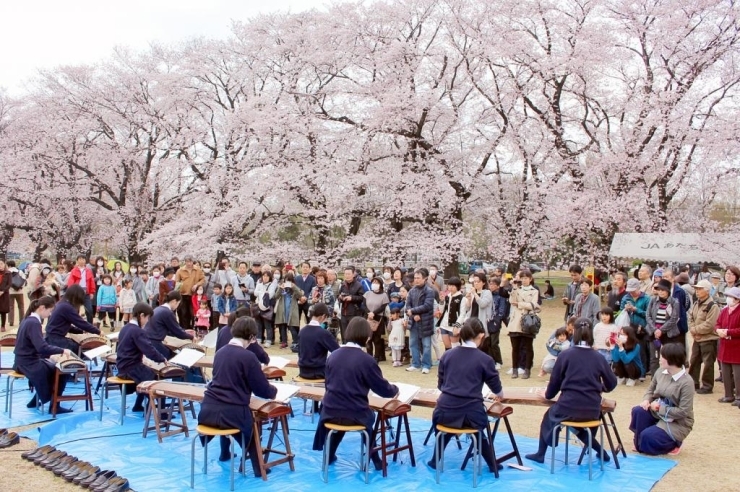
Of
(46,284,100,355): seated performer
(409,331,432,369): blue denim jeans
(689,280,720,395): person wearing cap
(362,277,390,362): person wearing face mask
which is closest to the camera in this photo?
(46,284,100,355): seated performer

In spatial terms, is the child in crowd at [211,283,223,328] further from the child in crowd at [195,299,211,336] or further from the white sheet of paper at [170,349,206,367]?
the white sheet of paper at [170,349,206,367]

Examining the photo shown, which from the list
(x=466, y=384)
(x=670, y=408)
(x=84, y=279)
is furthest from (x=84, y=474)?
(x=84, y=279)

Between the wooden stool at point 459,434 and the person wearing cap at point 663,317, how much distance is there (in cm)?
435

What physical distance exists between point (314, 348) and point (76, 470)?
7.85 feet

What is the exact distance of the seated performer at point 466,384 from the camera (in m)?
4.90

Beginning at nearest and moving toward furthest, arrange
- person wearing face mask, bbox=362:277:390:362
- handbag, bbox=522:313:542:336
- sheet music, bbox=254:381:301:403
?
sheet music, bbox=254:381:301:403 → handbag, bbox=522:313:542:336 → person wearing face mask, bbox=362:277:390:362

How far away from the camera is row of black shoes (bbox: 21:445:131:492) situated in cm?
472

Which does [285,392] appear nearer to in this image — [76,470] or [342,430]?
[342,430]

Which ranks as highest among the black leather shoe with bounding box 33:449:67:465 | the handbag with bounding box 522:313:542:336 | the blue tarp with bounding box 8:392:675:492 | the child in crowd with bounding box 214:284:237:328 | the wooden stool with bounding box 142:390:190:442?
the child in crowd with bounding box 214:284:237:328

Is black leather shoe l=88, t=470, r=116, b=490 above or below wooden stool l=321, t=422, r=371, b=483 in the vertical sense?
below

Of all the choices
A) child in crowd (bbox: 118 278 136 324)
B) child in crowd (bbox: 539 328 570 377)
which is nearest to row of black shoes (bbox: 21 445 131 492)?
child in crowd (bbox: 539 328 570 377)

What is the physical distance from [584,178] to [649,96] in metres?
2.69

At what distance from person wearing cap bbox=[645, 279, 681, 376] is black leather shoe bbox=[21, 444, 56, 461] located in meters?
7.14

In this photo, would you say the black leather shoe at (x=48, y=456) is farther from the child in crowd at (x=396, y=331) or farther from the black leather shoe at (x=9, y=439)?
the child in crowd at (x=396, y=331)
